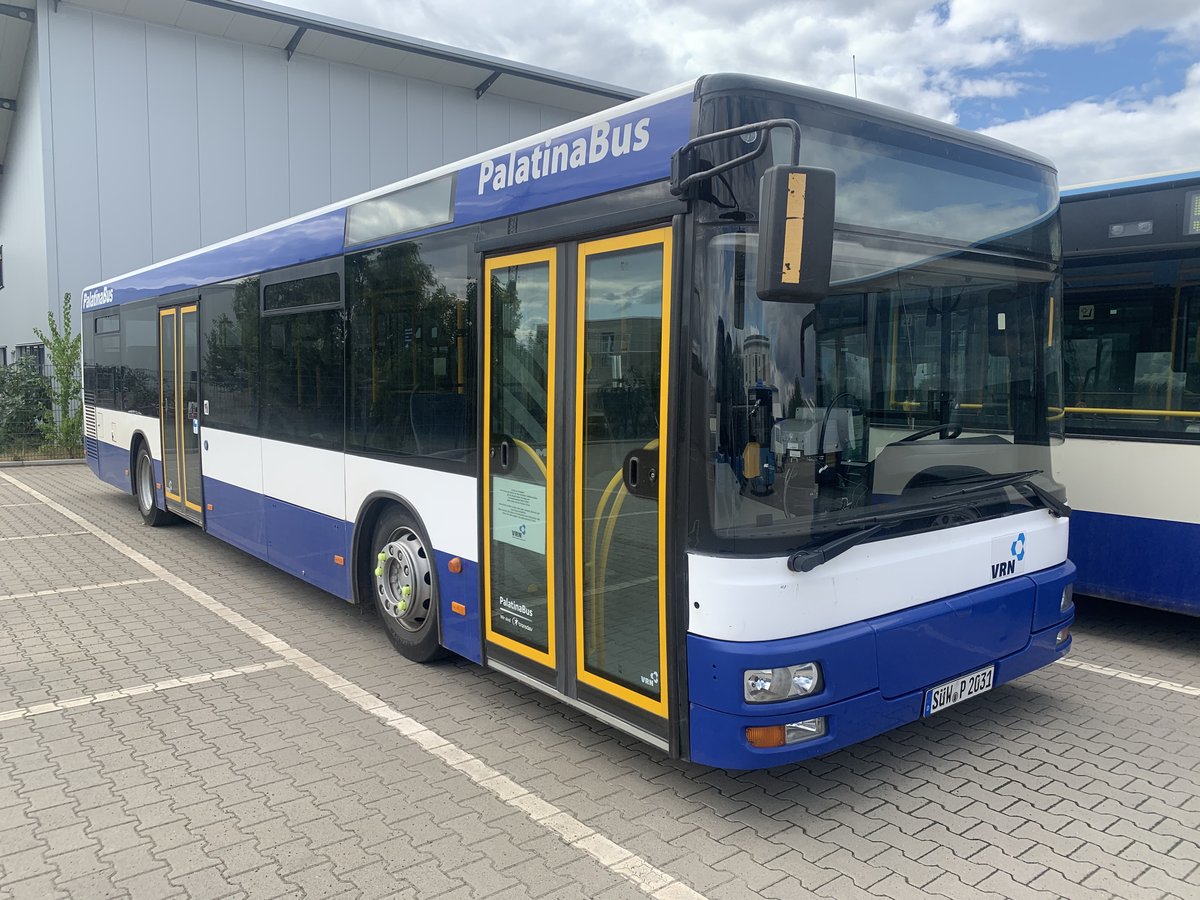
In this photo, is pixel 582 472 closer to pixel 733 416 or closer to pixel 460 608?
pixel 733 416

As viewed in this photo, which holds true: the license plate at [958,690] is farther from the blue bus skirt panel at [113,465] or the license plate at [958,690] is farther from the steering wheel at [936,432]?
the blue bus skirt panel at [113,465]

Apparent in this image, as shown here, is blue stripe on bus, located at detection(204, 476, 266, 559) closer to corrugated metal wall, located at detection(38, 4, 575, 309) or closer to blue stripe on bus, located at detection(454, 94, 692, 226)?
blue stripe on bus, located at detection(454, 94, 692, 226)

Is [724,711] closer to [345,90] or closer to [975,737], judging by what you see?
[975,737]

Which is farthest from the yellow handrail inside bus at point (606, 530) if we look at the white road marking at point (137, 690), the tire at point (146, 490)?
the tire at point (146, 490)

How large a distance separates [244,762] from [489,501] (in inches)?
68.1

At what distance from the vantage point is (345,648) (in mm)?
6211

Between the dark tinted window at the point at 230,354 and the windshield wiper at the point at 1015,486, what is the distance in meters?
5.69

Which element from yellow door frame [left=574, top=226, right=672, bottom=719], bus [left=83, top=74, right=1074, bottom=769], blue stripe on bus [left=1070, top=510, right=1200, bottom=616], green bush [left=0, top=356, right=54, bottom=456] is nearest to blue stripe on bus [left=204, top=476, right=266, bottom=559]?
bus [left=83, top=74, right=1074, bottom=769]

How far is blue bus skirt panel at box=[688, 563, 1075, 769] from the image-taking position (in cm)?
345

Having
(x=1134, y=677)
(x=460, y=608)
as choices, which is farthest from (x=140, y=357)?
(x=1134, y=677)

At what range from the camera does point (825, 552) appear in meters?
3.51

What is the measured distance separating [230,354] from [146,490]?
12.9 feet

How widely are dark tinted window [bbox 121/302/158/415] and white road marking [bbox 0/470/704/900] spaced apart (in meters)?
4.05

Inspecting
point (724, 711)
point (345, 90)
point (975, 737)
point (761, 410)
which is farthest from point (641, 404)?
point (345, 90)
